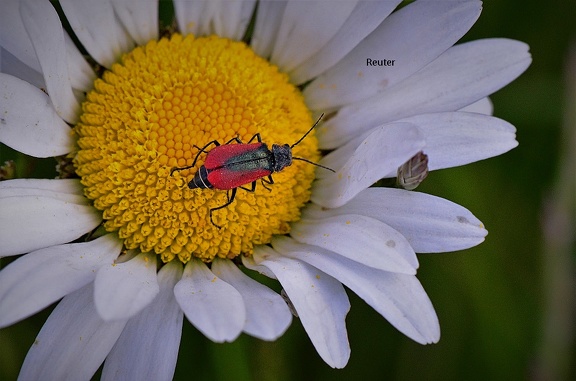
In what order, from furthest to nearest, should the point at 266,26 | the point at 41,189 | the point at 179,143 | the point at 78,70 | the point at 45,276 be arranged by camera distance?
the point at 266,26, the point at 78,70, the point at 179,143, the point at 41,189, the point at 45,276

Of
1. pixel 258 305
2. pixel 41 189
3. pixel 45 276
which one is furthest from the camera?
pixel 41 189

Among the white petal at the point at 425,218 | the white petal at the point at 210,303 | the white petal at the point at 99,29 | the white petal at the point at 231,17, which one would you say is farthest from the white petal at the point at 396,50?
the white petal at the point at 210,303

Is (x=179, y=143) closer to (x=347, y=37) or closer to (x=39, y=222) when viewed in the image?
(x=39, y=222)

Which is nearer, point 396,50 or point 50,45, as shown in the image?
point 50,45

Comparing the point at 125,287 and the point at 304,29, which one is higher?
the point at 304,29

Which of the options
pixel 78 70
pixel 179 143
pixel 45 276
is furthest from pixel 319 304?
pixel 78 70

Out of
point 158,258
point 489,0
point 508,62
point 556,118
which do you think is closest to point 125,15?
point 158,258

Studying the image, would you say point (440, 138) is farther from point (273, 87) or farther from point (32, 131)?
point (32, 131)
